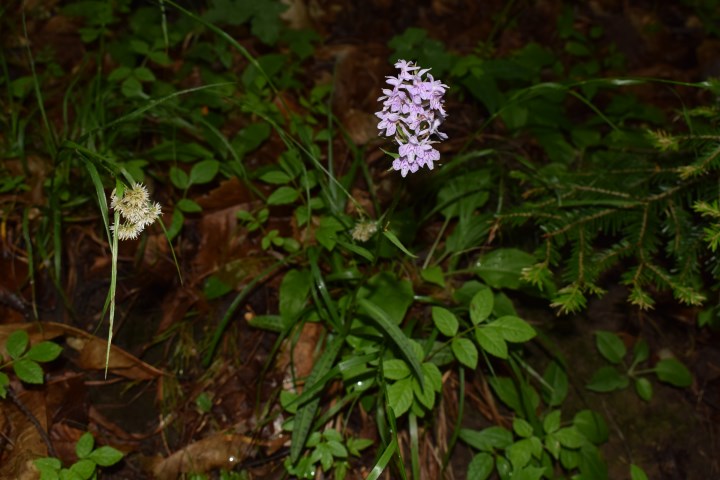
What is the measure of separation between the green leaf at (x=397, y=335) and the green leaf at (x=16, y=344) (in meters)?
1.31

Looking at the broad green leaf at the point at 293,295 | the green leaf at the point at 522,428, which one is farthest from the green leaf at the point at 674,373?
the broad green leaf at the point at 293,295

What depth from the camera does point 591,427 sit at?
8.04ft

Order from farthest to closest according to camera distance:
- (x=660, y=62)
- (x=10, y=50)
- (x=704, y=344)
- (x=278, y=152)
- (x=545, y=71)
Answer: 1. (x=660, y=62)
2. (x=545, y=71)
3. (x=10, y=50)
4. (x=278, y=152)
5. (x=704, y=344)

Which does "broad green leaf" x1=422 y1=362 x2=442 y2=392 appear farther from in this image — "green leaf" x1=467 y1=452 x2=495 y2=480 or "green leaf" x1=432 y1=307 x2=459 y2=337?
"green leaf" x1=467 y1=452 x2=495 y2=480

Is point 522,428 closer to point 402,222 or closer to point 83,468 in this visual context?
point 402,222

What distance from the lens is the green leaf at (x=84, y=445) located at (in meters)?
2.13

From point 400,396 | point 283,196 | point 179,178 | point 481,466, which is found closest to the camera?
point 400,396

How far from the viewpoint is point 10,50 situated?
3348mm

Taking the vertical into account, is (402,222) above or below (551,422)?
above

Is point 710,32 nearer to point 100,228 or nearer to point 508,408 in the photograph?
point 508,408

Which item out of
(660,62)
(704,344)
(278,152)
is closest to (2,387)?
(278,152)

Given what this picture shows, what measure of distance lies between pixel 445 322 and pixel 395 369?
0.90ft

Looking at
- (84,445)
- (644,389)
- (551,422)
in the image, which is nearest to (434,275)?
(551,422)

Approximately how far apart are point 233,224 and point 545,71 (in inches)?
93.6
